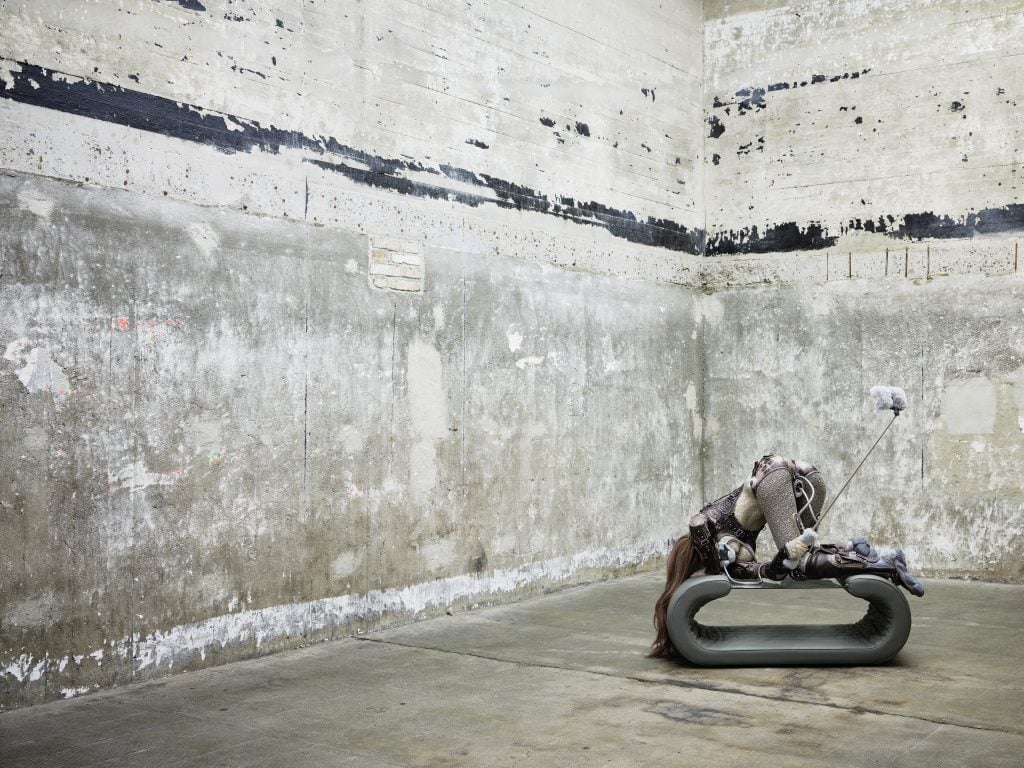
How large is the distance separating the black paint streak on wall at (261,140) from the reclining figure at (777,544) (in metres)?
2.57

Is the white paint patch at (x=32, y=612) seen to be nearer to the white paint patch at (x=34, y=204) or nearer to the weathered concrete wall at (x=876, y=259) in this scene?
the white paint patch at (x=34, y=204)

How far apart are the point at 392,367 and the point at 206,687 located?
2.01 metres

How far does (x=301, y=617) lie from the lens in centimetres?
512

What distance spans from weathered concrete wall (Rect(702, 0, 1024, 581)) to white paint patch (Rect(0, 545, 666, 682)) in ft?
7.15

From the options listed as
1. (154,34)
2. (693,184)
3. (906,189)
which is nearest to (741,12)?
(693,184)

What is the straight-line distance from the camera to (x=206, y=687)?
14.4 feet

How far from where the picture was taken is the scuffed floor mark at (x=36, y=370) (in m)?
4.04

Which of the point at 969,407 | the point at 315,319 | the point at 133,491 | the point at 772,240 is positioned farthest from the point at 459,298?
the point at 969,407

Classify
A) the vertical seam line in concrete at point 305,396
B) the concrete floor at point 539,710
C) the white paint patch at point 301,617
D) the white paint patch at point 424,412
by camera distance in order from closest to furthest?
the concrete floor at point 539,710, the white paint patch at point 301,617, the vertical seam line in concrete at point 305,396, the white paint patch at point 424,412

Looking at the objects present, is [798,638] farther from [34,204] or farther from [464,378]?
[34,204]

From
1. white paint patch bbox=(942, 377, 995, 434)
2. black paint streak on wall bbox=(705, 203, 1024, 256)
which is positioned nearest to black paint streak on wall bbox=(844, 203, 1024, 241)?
black paint streak on wall bbox=(705, 203, 1024, 256)

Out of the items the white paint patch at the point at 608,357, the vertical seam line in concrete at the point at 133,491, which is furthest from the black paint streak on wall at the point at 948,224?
the vertical seam line in concrete at the point at 133,491

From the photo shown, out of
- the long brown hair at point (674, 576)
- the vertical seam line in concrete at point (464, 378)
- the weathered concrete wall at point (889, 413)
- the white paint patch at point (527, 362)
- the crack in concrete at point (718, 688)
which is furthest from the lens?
the weathered concrete wall at point (889, 413)

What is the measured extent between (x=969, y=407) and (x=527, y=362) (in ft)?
10.6
